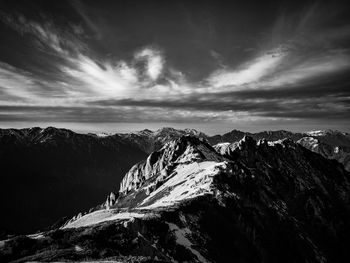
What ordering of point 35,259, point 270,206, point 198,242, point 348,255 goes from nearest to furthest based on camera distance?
point 35,259 → point 198,242 → point 270,206 → point 348,255

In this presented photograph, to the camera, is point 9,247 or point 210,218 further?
point 210,218

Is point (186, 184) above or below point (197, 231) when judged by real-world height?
above

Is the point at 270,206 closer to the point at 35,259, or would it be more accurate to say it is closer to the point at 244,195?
the point at 244,195

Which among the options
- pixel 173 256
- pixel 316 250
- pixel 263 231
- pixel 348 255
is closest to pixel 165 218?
pixel 173 256

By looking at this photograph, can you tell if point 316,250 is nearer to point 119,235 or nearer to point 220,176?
point 220,176

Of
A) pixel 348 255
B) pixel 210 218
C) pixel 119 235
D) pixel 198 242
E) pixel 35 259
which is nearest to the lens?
pixel 35 259

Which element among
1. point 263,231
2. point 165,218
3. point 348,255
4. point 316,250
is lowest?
point 348,255

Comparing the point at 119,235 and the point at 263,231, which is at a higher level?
the point at 119,235

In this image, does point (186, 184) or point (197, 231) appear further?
point (186, 184)

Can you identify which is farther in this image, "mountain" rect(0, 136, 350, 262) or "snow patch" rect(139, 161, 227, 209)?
"snow patch" rect(139, 161, 227, 209)

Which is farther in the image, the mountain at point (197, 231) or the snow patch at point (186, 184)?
the snow patch at point (186, 184)
